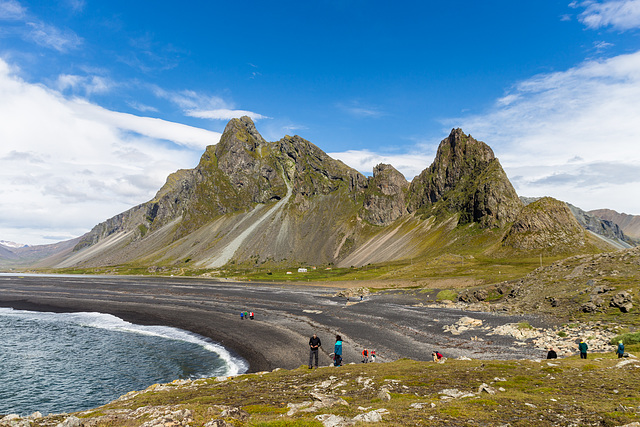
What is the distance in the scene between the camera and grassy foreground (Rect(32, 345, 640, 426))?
45.3ft

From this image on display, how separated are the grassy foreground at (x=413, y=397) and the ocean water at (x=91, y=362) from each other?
1205cm

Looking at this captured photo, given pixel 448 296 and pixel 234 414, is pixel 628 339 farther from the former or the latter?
pixel 448 296

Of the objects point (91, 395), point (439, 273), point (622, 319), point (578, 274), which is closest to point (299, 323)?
point (91, 395)

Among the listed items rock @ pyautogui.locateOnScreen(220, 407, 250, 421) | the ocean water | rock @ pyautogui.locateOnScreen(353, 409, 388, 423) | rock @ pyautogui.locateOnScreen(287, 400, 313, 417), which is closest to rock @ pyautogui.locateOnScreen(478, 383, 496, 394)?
rock @ pyautogui.locateOnScreen(353, 409, 388, 423)

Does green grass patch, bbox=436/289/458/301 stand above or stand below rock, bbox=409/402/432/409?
below

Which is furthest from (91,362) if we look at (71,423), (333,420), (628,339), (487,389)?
(628,339)

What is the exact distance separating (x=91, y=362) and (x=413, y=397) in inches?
1782

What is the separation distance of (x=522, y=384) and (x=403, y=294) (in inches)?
3713

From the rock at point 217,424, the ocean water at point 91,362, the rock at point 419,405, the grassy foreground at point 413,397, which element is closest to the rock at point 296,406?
the grassy foreground at point 413,397

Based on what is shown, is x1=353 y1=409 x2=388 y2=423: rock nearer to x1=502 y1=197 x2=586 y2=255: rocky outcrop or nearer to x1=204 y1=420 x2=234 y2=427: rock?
x1=204 y1=420 x2=234 y2=427: rock

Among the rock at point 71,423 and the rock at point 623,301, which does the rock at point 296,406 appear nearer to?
the rock at point 71,423

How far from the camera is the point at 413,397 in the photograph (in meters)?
18.5

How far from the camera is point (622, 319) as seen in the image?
46375 mm

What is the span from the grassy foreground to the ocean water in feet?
39.5
